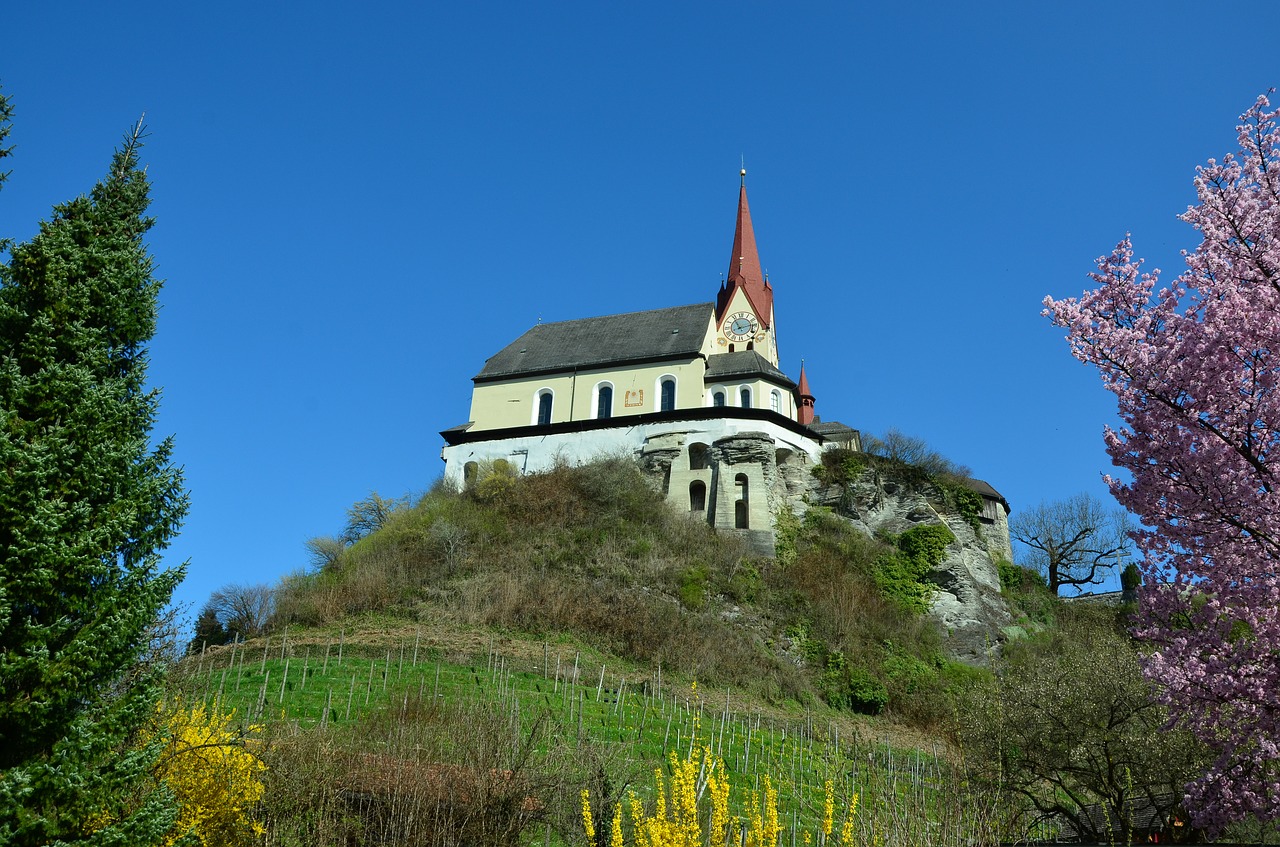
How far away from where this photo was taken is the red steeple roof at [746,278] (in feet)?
174

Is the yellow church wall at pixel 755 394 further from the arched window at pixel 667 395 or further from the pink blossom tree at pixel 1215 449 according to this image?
the pink blossom tree at pixel 1215 449

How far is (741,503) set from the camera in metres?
42.7

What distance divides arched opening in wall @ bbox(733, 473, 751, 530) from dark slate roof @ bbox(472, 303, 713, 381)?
23.3ft

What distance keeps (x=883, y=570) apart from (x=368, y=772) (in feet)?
98.4

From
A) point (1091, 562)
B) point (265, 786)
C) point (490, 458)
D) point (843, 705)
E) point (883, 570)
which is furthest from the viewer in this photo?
point (1091, 562)

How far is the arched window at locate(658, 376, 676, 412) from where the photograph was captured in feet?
153

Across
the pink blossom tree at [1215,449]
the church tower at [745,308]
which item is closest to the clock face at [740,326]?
the church tower at [745,308]

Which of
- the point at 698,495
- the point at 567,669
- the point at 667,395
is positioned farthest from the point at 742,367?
the point at 567,669

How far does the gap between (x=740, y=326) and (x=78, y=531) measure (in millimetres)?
43233

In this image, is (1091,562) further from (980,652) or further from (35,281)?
(35,281)

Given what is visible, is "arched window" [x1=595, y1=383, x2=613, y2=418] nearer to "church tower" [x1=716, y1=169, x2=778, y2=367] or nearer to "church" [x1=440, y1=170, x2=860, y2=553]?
"church" [x1=440, y1=170, x2=860, y2=553]

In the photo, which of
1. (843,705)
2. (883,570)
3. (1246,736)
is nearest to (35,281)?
(1246,736)

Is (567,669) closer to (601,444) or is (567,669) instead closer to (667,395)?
(601,444)

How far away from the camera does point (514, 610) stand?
106 ft
